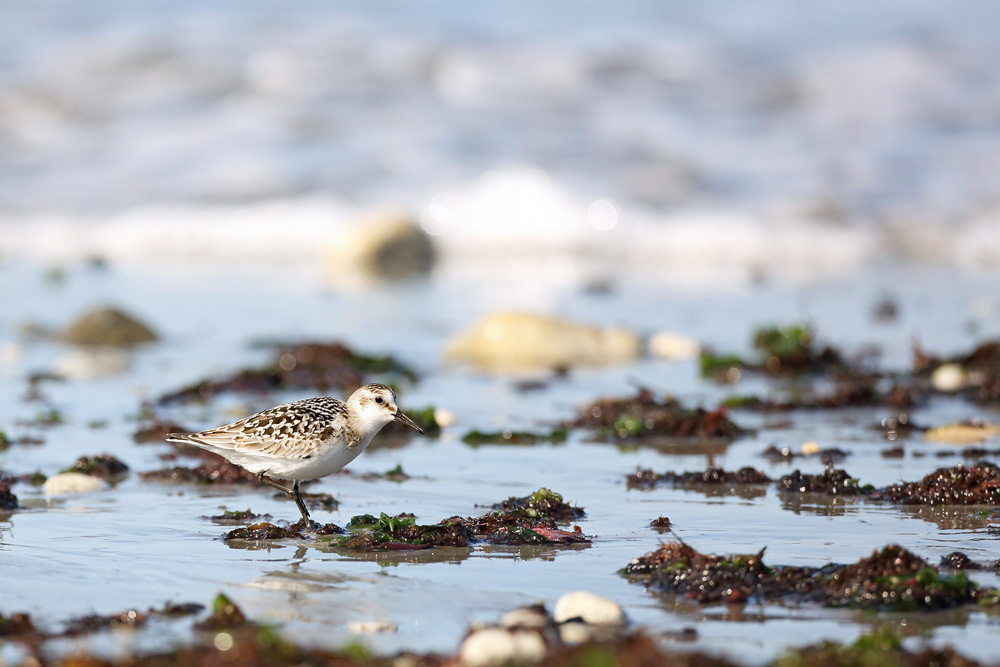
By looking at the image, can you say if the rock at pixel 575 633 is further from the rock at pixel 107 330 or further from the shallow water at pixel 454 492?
the rock at pixel 107 330

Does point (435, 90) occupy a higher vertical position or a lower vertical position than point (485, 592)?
higher

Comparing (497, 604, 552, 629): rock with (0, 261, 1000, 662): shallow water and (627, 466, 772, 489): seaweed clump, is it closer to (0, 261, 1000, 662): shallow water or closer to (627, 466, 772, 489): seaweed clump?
(0, 261, 1000, 662): shallow water

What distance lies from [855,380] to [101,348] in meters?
6.58

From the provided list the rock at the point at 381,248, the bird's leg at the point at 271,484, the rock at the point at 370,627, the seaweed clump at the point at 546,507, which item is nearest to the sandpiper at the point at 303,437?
the bird's leg at the point at 271,484

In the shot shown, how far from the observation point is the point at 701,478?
21.8 feet

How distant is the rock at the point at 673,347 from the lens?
10.9 m

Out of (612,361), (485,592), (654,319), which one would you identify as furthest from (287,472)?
(654,319)

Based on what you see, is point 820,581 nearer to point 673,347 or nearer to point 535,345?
point 535,345

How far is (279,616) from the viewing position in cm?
433

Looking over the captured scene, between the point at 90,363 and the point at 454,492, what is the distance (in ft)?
16.6

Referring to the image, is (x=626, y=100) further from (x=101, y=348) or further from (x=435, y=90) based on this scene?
(x=101, y=348)

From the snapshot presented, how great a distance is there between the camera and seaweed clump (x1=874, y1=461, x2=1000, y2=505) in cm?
598

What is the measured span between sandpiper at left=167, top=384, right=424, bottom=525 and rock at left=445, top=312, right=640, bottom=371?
462 centimetres

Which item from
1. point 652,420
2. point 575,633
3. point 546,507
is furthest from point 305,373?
point 575,633
